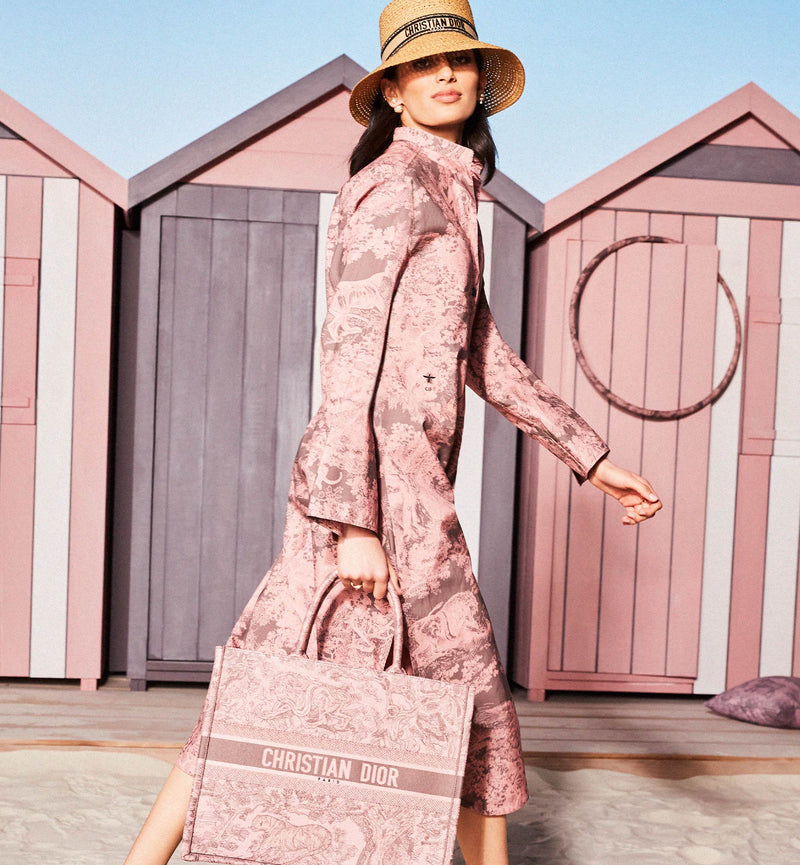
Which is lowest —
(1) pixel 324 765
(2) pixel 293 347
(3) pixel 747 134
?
(1) pixel 324 765

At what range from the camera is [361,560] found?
4.48ft

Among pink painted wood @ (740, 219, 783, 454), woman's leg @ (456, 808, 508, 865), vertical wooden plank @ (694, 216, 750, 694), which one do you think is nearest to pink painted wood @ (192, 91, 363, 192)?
vertical wooden plank @ (694, 216, 750, 694)

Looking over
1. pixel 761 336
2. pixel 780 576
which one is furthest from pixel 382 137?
pixel 780 576

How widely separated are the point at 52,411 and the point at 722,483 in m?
2.87

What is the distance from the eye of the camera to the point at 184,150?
3.65m

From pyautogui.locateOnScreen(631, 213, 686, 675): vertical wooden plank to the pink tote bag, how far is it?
9.01 feet

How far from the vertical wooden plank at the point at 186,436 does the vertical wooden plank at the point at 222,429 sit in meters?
0.03

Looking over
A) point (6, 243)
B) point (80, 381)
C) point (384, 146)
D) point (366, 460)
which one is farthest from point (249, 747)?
point (6, 243)

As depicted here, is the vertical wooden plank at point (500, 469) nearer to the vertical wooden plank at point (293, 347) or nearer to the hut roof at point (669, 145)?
the hut roof at point (669, 145)

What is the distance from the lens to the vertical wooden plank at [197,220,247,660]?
374 centimetres

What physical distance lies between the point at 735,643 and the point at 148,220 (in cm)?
310

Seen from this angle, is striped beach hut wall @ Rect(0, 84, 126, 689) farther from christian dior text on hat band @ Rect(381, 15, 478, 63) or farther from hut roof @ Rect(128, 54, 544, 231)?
christian dior text on hat band @ Rect(381, 15, 478, 63)

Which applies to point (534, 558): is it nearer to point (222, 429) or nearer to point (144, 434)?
point (222, 429)

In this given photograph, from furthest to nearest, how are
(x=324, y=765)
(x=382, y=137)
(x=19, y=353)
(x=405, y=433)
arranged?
(x=19, y=353) → (x=382, y=137) → (x=405, y=433) → (x=324, y=765)
